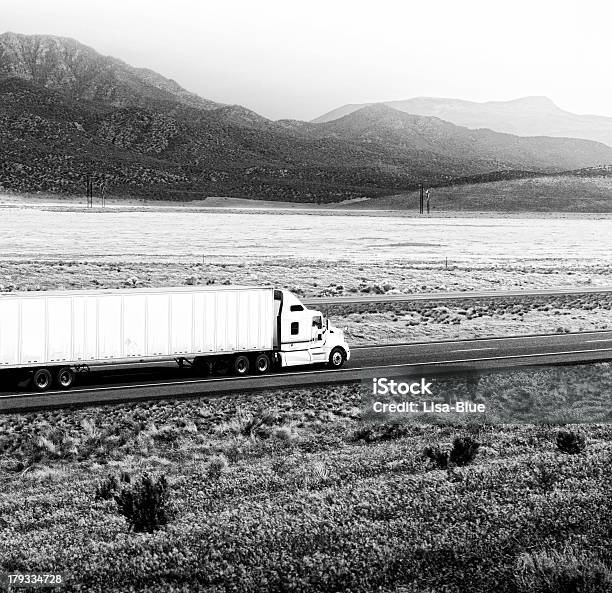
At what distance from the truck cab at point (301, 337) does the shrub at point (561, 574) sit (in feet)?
54.7

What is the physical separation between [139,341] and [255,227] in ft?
298

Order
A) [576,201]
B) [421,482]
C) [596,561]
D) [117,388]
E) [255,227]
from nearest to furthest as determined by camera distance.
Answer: [596,561]
[421,482]
[117,388]
[255,227]
[576,201]

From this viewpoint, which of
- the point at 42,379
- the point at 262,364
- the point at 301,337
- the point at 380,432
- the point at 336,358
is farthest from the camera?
the point at 336,358

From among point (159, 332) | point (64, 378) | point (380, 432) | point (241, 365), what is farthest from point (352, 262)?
point (380, 432)

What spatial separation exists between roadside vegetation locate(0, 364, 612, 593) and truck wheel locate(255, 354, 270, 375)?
2.96 m

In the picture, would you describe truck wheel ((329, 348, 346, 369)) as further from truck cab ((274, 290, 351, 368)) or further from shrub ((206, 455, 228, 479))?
shrub ((206, 455, 228, 479))

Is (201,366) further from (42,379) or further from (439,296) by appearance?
(439,296)

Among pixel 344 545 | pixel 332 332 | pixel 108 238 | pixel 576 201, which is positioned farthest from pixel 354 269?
pixel 576 201

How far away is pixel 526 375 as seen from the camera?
30.0 meters

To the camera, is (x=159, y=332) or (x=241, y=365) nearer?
(x=159, y=332)

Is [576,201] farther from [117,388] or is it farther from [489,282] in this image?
[117,388]

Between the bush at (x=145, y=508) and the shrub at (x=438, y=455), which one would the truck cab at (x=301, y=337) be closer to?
the shrub at (x=438, y=455)

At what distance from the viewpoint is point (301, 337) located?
1202 inches

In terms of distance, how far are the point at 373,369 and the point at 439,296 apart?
23.5m
